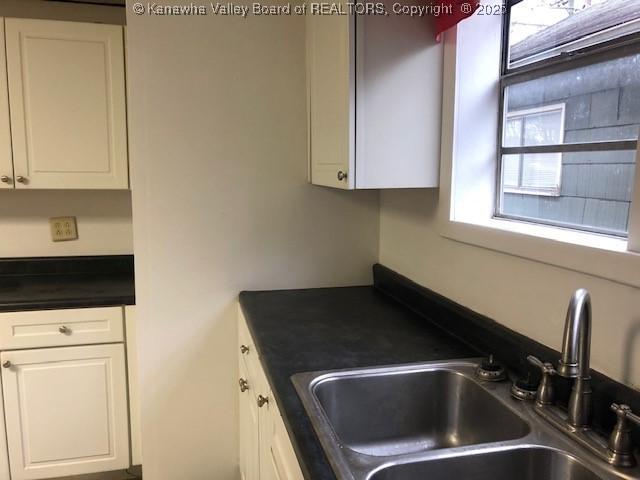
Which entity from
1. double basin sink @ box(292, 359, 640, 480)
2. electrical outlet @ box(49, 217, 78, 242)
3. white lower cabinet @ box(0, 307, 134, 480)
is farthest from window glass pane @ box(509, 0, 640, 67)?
electrical outlet @ box(49, 217, 78, 242)

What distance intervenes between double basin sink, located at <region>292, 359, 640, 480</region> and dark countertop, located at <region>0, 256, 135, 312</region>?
133cm

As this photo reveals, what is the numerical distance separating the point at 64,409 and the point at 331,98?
175 cm

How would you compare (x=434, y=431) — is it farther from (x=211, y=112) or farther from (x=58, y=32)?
(x=58, y=32)

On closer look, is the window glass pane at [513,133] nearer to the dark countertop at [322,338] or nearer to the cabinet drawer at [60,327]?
the dark countertop at [322,338]

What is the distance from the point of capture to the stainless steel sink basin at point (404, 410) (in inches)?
49.6

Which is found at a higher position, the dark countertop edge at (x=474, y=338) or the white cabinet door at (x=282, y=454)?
the dark countertop edge at (x=474, y=338)

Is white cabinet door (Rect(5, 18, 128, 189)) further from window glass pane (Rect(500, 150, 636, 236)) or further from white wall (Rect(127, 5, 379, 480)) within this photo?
window glass pane (Rect(500, 150, 636, 236))

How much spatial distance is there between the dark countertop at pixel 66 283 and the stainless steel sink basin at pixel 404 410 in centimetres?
132

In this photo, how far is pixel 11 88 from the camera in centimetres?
224

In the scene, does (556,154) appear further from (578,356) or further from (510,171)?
(578,356)

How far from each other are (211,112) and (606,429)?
1566 millimetres

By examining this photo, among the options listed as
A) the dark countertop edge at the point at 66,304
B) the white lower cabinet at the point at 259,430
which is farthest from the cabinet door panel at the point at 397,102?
the dark countertop edge at the point at 66,304

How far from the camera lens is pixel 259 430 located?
1.52 metres

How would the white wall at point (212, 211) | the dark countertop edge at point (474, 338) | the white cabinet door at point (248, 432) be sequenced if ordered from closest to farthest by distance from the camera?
the dark countertop edge at point (474, 338), the white cabinet door at point (248, 432), the white wall at point (212, 211)
